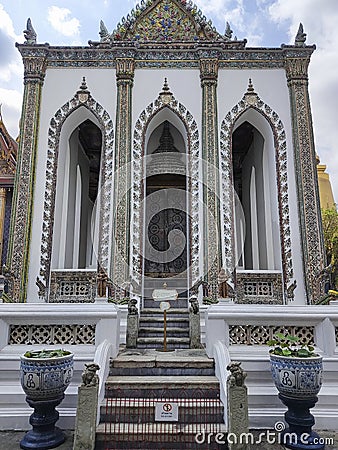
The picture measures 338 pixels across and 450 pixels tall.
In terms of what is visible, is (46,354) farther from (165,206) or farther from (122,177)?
(165,206)

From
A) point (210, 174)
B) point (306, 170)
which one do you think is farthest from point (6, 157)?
point (306, 170)

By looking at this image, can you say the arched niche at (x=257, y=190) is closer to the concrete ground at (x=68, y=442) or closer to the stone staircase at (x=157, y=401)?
the stone staircase at (x=157, y=401)

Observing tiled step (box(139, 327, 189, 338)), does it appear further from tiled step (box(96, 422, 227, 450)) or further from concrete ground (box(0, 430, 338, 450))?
tiled step (box(96, 422, 227, 450))

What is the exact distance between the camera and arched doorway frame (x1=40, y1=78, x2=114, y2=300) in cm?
735

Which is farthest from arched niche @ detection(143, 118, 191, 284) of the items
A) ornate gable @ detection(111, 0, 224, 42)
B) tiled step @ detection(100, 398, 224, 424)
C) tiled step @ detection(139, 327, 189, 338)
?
tiled step @ detection(100, 398, 224, 424)

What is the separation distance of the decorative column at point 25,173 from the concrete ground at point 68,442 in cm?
361

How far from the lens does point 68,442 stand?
3.46 m

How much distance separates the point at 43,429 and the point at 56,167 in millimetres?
5314

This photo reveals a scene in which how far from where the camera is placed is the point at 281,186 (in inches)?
302

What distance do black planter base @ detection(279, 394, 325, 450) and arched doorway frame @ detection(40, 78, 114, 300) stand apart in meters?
4.43

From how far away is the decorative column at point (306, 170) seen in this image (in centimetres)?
717

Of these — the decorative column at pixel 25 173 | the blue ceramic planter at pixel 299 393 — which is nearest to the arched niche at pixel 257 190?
the decorative column at pixel 25 173

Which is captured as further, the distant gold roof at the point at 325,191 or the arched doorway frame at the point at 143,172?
the distant gold roof at the point at 325,191

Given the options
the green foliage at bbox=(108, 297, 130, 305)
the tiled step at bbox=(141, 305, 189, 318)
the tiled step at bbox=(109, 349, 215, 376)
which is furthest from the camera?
the green foliage at bbox=(108, 297, 130, 305)
